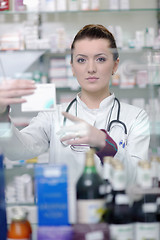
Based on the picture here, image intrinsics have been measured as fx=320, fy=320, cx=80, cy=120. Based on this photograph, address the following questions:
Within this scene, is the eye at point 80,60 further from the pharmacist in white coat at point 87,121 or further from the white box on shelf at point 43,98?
the white box on shelf at point 43,98

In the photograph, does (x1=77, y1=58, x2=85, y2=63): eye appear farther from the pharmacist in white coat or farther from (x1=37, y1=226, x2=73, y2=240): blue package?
(x1=37, y1=226, x2=73, y2=240): blue package

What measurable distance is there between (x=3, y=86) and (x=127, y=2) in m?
3.11

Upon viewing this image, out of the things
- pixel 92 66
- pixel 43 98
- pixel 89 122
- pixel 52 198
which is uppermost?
pixel 92 66

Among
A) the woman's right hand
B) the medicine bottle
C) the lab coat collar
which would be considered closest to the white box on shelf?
the woman's right hand

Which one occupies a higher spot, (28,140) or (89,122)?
(89,122)

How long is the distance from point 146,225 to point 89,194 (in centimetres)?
18

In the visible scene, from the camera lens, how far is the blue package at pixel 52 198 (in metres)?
0.92

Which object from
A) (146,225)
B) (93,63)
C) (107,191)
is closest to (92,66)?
(93,63)

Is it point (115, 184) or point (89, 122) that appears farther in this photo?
point (89, 122)

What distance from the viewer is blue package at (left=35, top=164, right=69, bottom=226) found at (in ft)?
3.01

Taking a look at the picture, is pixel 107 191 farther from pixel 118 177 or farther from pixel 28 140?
pixel 28 140

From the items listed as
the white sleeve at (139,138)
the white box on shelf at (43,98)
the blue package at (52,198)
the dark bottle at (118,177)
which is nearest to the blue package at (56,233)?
the blue package at (52,198)

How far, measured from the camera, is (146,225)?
908 millimetres

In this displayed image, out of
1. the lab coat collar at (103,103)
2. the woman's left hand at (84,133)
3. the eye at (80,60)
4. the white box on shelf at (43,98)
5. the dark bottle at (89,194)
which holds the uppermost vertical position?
the eye at (80,60)
